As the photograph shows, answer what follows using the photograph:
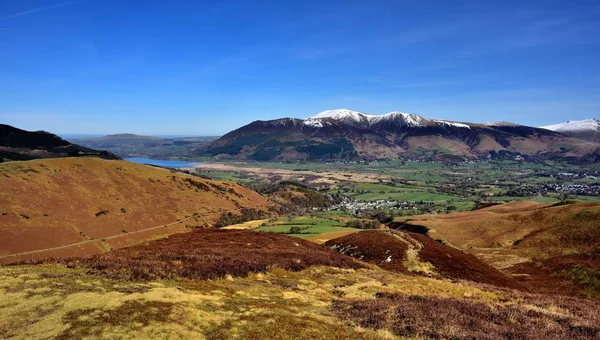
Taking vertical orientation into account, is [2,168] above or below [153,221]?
above

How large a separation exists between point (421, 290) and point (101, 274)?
2861 centimetres

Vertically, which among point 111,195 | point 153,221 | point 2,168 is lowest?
point 153,221

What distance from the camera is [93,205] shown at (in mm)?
113000

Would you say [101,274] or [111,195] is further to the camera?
[111,195]

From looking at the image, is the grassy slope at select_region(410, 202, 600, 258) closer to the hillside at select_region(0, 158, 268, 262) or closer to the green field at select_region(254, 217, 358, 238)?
the green field at select_region(254, 217, 358, 238)

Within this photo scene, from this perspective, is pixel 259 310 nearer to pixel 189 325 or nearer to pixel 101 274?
pixel 189 325

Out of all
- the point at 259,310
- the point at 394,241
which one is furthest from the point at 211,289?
the point at 394,241

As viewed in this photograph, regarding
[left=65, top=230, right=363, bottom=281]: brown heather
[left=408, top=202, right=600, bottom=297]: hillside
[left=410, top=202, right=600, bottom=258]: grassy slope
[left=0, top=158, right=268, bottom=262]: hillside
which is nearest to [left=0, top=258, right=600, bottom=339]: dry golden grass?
[left=65, top=230, right=363, bottom=281]: brown heather

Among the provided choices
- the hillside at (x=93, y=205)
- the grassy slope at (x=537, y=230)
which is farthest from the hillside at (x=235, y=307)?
the hillside at (x=93, y=205)

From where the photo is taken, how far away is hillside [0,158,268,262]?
286ft

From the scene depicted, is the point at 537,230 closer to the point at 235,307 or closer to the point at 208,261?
the point at 208,261

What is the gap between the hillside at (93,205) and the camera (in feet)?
286

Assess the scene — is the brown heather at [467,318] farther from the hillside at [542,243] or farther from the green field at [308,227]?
the green field at [308,227]

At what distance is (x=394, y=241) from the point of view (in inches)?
2516
